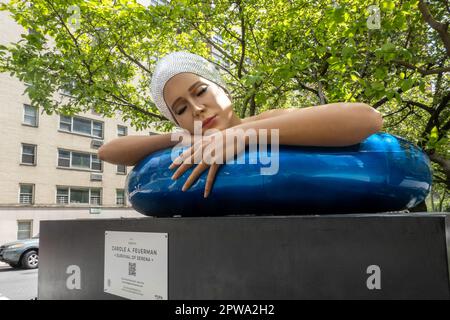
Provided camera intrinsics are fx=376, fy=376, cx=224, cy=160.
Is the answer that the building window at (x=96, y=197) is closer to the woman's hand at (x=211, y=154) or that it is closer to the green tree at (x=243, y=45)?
the green tree at (x=243, y=45)

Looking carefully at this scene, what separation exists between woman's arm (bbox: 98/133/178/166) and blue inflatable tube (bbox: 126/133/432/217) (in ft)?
1.21

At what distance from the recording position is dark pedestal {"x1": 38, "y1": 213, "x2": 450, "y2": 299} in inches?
45.9

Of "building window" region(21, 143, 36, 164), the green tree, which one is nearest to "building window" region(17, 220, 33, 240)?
"building window" region(21, 143, 36, 164)

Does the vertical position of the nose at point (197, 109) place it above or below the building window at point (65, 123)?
below

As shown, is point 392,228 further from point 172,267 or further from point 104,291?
point 104,291

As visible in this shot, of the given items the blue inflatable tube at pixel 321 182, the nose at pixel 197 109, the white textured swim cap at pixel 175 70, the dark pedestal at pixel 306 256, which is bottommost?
the dark pedestal at pixel 306 256

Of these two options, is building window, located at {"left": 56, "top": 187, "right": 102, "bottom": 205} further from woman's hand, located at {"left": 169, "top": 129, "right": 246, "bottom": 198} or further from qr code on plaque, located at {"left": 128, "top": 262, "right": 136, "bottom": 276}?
woman's hand, located at {"left": 169, "top": 129, "right": 246, "bottom": 198}

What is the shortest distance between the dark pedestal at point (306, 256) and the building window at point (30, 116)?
20.9 m

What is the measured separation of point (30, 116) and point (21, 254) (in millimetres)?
9810

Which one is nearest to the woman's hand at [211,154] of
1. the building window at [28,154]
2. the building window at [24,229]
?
the building window at [28,154]

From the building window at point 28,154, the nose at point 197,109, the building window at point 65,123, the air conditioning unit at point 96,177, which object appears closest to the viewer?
the nose at point 197,109

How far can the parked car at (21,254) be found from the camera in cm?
1279

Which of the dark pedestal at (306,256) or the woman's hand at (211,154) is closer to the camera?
the dark pedestal at (306,256)

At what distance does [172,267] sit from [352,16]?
191 inches
